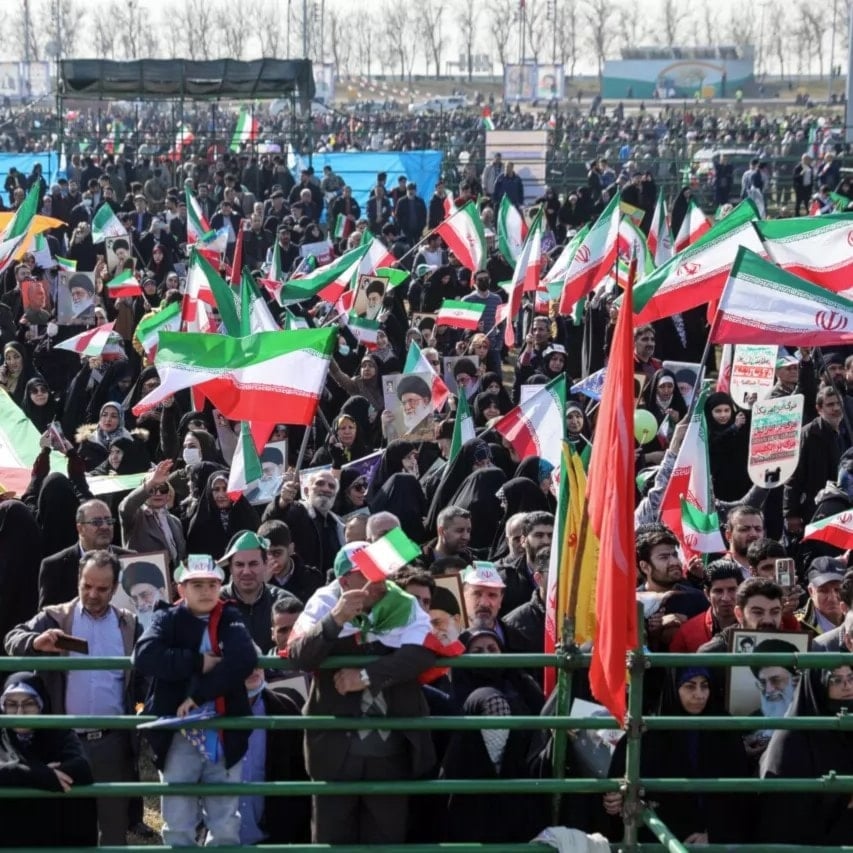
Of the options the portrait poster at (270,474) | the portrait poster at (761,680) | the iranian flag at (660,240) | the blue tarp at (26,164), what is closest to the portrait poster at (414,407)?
the portrait poster at (270,474)

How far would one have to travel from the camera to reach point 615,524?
18.1 feet

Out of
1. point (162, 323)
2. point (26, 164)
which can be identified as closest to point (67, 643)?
point (162, 323)

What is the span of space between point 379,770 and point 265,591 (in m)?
2.34

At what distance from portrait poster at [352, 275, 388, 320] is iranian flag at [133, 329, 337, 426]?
5.71 meters

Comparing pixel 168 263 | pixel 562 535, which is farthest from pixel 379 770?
pixel 168 263

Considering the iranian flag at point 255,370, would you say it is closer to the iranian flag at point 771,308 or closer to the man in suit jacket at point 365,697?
the iranian flag at point 771,308

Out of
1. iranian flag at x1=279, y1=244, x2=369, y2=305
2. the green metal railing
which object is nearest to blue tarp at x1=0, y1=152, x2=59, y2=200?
iranian flag at x1=279, y1=244, x2=369, y2=305

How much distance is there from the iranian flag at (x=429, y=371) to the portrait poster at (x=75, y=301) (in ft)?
16.0

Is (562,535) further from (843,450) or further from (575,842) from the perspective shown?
(843,450)

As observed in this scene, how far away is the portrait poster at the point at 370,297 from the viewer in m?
15.9

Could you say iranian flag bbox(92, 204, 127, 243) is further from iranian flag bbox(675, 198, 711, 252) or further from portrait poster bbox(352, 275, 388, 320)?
iranian flag bbox(675, 198, 711, 252)

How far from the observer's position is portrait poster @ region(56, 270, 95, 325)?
16.7m

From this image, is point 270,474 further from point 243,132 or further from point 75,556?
point 243,132

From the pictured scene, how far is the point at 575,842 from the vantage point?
552cm
